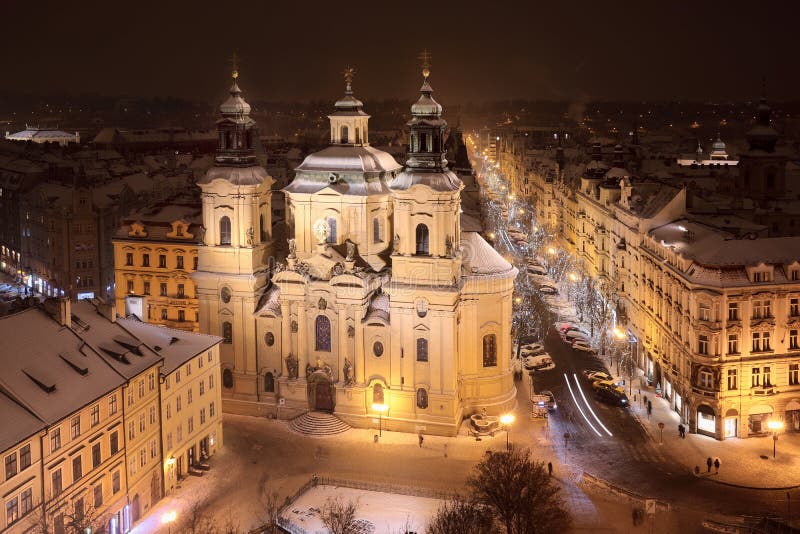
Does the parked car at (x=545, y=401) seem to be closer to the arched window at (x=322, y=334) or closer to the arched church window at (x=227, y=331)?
the arched window at (x=322, y=334)

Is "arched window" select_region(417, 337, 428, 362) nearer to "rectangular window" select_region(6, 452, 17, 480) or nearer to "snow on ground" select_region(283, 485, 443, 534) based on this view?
"snow on ground" select_region(283, 485, 443, 534)

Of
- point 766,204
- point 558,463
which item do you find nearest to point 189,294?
point 558,463

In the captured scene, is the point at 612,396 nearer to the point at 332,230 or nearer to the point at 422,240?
the point at 422,240

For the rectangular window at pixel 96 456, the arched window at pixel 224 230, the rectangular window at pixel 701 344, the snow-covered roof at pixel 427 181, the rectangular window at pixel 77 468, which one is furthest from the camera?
the arched window at pixel 224 230

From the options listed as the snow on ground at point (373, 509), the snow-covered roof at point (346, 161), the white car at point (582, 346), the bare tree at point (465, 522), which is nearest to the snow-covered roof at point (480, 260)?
the snow-covered roof at point (346, 161)

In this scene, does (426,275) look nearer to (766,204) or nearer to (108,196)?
(766,204)

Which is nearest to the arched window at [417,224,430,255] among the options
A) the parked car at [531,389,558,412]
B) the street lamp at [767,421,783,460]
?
the parked car at [531,389,558,412]
